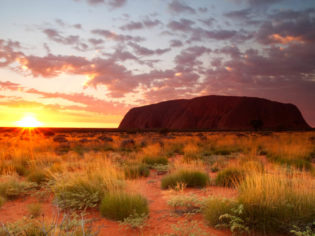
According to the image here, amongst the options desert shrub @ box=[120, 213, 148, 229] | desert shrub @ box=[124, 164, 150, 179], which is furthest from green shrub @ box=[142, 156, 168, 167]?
desert shrub @ box=[120, 213, 148, 229]

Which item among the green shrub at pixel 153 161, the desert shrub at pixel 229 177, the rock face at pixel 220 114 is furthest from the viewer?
the rock face at pixel 220 114

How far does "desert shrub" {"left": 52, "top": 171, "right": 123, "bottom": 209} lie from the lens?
4.91 meters

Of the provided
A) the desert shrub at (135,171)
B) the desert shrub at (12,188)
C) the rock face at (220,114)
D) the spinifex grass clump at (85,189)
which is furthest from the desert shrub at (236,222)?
the rock face at (220,114)

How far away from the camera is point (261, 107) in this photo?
95.8m

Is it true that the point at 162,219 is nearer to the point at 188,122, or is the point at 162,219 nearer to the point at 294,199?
the point at 294,199

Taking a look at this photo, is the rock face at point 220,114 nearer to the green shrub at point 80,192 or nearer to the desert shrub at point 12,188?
the desert shrub at point 12,188

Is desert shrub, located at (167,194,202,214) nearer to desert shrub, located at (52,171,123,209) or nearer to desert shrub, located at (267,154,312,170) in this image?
desert shrub, located at (52,171,123,209)

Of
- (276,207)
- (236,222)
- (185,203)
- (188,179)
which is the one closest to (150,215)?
(185,203)

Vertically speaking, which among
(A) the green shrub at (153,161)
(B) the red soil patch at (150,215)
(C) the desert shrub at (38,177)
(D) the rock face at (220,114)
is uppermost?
(D) the rock face at (220,114)

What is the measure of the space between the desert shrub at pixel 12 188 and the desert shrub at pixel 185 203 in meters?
3.83

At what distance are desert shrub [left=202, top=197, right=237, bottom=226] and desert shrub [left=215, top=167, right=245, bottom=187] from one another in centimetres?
243

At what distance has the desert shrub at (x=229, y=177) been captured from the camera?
6468 mm

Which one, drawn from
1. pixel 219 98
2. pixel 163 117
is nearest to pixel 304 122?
pixel 219 98

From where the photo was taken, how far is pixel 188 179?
257 inches
